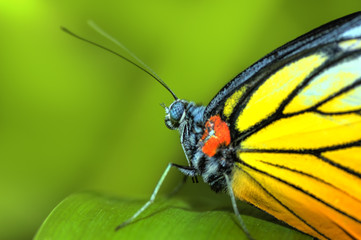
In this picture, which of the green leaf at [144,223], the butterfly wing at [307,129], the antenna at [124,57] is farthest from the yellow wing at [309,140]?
the antenna at [124,57]

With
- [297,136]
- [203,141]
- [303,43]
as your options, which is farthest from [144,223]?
[303,43]

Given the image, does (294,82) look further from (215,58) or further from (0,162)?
(0,162)

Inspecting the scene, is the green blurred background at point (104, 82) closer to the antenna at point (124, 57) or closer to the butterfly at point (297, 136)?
the antenna at point (124, 57)

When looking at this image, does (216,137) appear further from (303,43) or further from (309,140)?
(303,43)

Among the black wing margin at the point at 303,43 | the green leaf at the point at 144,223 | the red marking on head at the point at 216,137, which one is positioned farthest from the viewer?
the red marking on head at the point at 216,137

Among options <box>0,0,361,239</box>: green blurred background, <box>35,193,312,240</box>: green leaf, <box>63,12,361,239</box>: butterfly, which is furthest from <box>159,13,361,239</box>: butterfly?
<box>0,0,361,239</box>: green blurred background

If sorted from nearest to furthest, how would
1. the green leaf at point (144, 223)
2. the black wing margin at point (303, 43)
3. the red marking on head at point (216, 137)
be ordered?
1. the green leaf at point (144, 223)
2. the black wing margin at point (303, 43)
3. the red marking on head at point (216, 137)

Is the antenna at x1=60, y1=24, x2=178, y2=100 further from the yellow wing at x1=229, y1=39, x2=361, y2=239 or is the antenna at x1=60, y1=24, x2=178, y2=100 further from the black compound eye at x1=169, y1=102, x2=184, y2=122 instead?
the yellow wing at x1=229, y1=39, x2=361, y2=239
